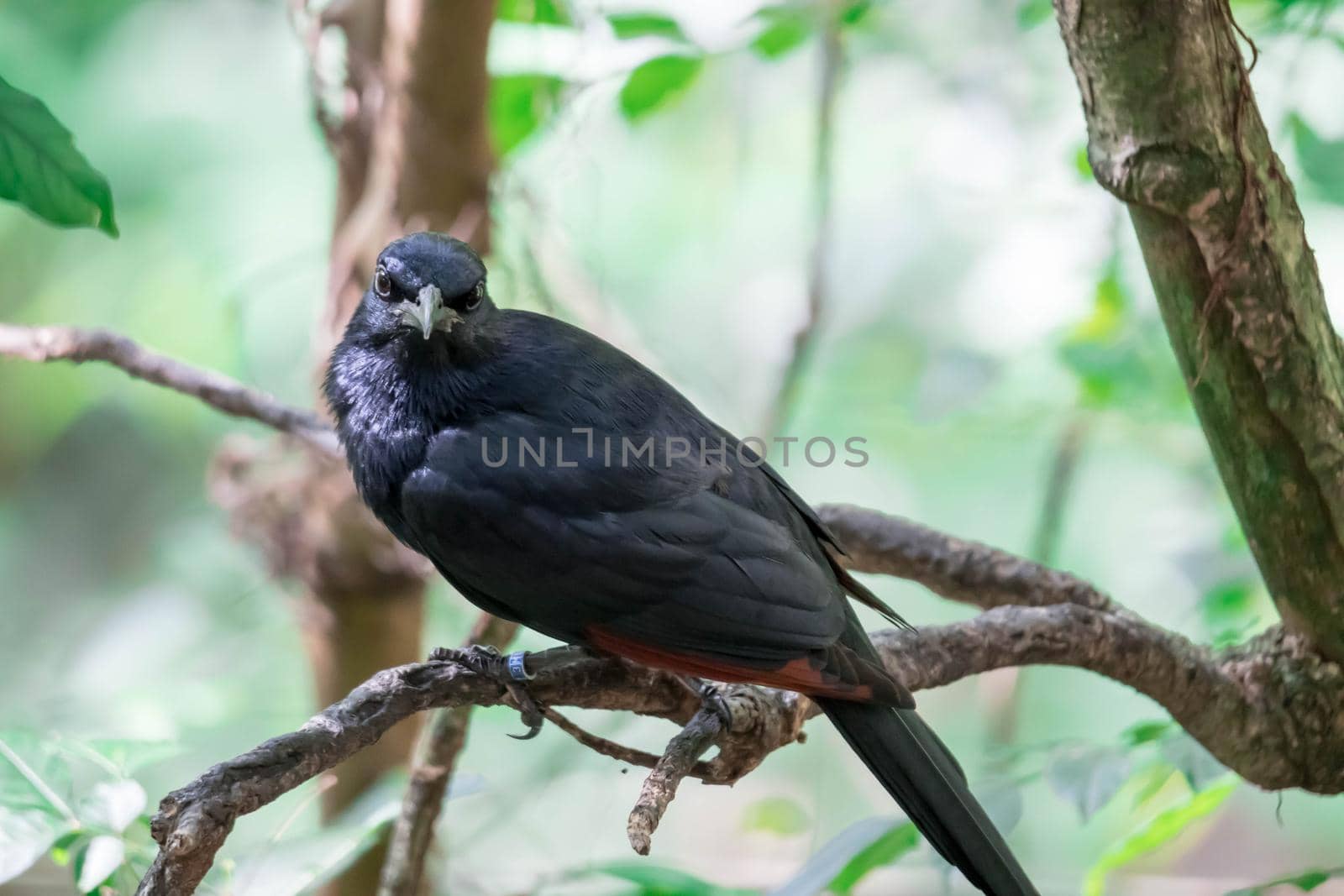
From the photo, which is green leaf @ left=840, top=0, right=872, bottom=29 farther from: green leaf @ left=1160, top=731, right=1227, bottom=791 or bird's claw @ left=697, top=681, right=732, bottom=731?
green leaf @ left=1160, top=731, right=1227, bottom=791

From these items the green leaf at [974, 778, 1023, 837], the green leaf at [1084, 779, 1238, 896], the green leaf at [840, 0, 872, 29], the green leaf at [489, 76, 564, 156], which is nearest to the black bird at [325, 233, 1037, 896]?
the green leaf at [974, 778, 1023, 837]

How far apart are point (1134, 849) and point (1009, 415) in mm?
2111

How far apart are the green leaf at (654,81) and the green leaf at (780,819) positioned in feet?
7.18

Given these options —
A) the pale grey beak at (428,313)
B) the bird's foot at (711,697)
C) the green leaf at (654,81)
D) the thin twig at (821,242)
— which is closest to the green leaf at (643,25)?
the green leaf at (654,81)

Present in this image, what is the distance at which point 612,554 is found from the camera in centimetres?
187

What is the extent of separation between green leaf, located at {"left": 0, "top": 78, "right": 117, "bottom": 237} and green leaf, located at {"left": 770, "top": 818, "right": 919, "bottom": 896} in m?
1.44

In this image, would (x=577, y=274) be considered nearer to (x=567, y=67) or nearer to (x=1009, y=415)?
(x=567, y=67)

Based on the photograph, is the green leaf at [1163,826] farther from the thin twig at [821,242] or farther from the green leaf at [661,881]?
the thin twig at [821,242]

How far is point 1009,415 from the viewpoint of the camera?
12.6ft

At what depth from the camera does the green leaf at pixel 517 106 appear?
2.70 metres

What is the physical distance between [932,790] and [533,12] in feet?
7.01

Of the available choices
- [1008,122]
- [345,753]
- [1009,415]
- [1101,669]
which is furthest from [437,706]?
[1008,122]

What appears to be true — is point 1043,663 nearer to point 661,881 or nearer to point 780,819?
point 661,881

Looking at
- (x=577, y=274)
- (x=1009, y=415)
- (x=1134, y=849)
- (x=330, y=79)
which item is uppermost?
(x=330, y=79)
